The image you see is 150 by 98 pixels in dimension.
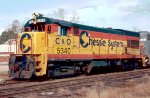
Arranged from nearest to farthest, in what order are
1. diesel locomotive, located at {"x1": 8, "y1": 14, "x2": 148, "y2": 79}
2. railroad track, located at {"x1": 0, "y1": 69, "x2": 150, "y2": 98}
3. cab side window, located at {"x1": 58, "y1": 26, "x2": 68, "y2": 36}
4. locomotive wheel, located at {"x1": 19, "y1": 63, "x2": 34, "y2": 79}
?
railroad track, located at {"x1": 0, "y1": 69, "x2": 150, "y2": 98}, locomotive wheel, located at {"x1": 19, "y1": 63, "x2": 34, "y2": 79}, diesel locomotive, located at {"x1": 8, "y1": 14, "x2": 148, "y2": 79}, cab side window, located at {"x1": 58, "y1": 26, "x2": 68, "y2": 36}

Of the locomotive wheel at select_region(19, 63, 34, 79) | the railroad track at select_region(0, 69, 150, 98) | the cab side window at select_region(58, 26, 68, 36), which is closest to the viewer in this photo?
the railroad track at select_region(0, 69, 150, 98)

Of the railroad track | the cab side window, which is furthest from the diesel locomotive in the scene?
the railroad track

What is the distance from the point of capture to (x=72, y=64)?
21.2m

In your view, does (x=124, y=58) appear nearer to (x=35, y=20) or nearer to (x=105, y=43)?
(x=105, y=43)

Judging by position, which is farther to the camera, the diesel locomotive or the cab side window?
the cab side window

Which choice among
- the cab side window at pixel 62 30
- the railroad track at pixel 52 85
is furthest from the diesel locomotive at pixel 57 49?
the railroad track at pixel 52 85

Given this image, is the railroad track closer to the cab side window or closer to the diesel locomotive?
the diesel locomotive

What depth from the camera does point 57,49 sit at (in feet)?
63.8

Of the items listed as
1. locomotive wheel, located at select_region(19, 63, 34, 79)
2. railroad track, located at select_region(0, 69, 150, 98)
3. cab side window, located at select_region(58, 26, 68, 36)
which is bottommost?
railroad track, located at select_region(0, 69, 150, 98)

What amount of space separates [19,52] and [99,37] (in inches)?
280

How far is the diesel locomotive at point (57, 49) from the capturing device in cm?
1855

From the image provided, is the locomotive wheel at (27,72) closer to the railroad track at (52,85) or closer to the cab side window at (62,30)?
the railroad track at (52,85)

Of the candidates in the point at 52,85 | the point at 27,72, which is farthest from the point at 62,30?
the point at 52,85

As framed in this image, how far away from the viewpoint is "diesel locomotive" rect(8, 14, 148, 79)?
18553mm
